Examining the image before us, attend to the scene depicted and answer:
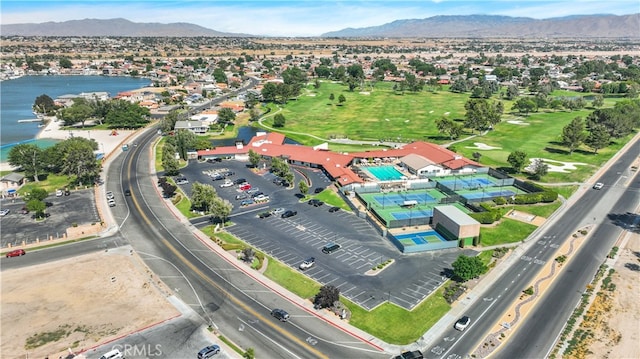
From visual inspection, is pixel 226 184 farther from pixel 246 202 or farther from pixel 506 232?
pixel 506 232

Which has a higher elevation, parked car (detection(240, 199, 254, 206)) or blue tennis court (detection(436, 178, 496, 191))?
blue tennis court (detection(436, 178, 496, 191))

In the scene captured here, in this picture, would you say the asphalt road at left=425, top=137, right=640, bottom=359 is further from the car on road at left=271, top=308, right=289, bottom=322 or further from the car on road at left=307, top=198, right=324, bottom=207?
the car on road at left=307, top=198, right=324, bottom=207

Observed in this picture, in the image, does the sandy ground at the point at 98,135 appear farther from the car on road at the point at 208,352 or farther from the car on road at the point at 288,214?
the car on road at the point at 208,352

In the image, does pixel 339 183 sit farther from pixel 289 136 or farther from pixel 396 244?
pixel 289 136

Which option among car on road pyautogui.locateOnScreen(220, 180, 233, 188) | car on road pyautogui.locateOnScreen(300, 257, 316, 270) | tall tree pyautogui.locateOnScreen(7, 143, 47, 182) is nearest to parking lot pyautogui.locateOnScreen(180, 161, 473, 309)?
car on road pyautogui.locateOnScreen(300, 257, 316, 270)

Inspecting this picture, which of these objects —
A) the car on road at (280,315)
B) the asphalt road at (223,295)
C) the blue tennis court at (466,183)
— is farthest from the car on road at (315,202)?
the car on road at (280,315)

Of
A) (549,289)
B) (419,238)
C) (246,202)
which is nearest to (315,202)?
(246,202)
